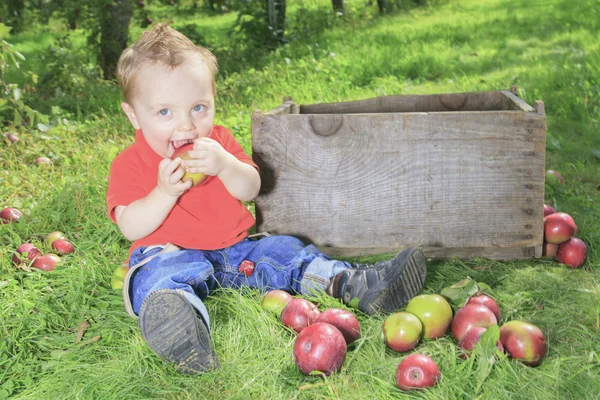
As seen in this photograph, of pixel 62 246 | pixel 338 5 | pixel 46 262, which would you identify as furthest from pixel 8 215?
pixel 338 5

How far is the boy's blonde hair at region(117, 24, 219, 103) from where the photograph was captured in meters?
2.62

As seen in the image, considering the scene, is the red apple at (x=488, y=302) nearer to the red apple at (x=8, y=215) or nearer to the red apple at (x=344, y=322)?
the red apple at (x=344, y=322)

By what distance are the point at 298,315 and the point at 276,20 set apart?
603 centimetres

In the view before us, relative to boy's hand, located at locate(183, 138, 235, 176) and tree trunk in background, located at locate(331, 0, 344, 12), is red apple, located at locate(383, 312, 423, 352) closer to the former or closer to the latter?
boy's hand, located at locate(183, 138, 235, 176)

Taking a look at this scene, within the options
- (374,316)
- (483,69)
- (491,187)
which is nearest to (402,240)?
(491,187)

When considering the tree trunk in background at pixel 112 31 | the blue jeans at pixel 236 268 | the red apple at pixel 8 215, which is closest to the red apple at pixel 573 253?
the blue jeans at pixel 236 268

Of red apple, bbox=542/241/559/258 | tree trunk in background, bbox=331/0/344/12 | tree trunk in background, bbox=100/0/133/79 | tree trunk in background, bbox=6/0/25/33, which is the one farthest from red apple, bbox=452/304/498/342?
tree trunk in background, bbox=6/0/25/33

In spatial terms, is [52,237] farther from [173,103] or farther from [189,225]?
[173,103]

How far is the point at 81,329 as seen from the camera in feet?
8.70

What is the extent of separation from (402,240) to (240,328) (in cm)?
96

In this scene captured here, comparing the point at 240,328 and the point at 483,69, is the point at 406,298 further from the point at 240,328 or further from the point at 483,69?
the point at 483,69

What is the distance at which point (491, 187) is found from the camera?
10.1 ft

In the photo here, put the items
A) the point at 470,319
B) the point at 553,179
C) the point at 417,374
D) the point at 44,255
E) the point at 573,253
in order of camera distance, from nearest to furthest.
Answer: the point at 417,374 < the point at 470,319 < the point at 573,253 < the point at 44,255 < the point at 553,179

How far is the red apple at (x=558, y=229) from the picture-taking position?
10.1ft
